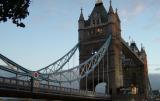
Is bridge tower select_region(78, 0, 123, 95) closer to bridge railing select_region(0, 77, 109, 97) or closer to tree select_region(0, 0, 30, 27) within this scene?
bridge railing select_region(0, 77, 109, 97)

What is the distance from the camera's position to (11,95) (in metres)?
41.7

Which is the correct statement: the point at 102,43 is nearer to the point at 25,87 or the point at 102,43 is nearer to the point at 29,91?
the point at 29,91

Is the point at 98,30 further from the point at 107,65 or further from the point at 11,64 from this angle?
the point at 11,64

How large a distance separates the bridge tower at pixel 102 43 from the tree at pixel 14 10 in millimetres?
60964

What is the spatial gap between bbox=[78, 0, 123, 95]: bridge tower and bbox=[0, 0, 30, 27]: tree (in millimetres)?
60964

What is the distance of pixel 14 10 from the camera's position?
1703cm

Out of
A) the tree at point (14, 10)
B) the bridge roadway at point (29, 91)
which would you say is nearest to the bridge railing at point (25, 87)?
the bridge roadway at point (29, 91)

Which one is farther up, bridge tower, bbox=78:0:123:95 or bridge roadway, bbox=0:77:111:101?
bridge tower, bbox=78:0:123:95

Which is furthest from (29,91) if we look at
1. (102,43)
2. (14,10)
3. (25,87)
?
(102,43)

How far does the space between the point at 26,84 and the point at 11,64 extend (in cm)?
314

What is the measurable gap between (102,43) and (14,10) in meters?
66.4

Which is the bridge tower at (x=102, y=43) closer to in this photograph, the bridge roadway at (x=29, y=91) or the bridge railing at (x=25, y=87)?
the bridge roadway at (x=29, y=91)

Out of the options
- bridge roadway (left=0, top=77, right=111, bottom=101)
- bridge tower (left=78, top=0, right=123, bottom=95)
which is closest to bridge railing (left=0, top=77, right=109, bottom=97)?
bridge roadway (left=0, top=77, right=111, bottom=101)

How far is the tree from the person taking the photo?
1680cm
